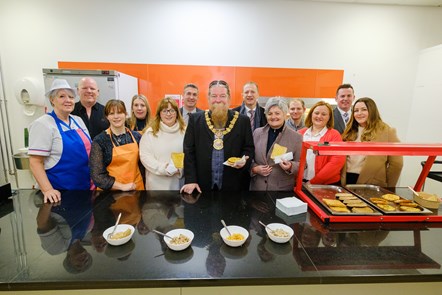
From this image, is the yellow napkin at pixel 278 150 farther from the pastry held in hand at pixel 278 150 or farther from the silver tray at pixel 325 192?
the silver tray at pixel 325 192

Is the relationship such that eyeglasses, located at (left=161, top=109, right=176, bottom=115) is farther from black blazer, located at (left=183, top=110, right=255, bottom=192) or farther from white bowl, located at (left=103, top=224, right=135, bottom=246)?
white bowl, located at (left=103, top=224, right=135, bottom=246)

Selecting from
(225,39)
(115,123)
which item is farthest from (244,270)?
(225,39)

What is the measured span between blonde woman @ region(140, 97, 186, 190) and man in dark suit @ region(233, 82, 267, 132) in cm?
106

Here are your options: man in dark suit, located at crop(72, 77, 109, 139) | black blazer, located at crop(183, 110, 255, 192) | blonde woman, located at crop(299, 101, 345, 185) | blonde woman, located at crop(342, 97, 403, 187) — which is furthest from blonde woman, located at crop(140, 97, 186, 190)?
blonde woman, located at crop(342, 97, 403, 187)

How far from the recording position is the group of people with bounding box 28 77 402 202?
1.78 m

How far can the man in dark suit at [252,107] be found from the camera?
2836mm

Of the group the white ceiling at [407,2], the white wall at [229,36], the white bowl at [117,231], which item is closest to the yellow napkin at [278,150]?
the white bowl at [117,231]

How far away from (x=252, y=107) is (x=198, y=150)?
126cm

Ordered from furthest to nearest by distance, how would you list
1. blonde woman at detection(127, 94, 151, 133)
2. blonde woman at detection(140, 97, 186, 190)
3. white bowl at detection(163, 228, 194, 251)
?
blonde woman at detection(127, 94, 151, 133), blonde woman at detection(140, 97, 186, 190), white bowl at detection(163, 228, 194, 251)

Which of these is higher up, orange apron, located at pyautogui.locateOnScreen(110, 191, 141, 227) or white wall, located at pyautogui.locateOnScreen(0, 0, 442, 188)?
white wall, located at pyautogui.locateOnScreen(0, 0, 442, 188)

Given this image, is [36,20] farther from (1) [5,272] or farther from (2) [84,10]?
(1) [5,272]

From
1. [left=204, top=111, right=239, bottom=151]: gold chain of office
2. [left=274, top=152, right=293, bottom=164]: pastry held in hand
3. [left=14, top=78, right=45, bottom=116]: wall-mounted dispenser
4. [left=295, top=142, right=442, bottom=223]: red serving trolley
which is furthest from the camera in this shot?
[left=14, top=78, right=45, bottom=116]: wall-mounted dispenser

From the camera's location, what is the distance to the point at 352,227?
4.24ft

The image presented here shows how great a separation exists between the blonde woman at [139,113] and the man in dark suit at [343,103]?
2201 mm
